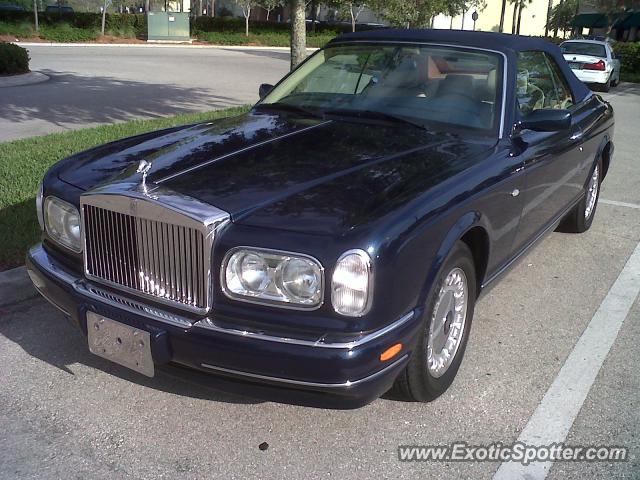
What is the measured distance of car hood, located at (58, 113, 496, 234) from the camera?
2607 millimetres

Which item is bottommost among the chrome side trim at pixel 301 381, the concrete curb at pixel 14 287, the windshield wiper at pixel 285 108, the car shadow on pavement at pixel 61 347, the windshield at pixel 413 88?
the car shadow on pavement at pixel 61 347

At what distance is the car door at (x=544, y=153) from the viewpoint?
3.84 m

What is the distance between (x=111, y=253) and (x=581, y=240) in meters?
4.34

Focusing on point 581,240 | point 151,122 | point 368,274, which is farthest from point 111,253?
point 151,122

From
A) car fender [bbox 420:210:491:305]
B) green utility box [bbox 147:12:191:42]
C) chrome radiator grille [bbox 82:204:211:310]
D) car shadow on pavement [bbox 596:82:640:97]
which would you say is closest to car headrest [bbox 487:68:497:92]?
car fender [bbox 420:210:491:305]

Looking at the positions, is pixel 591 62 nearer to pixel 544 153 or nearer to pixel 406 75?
pixel 544 153

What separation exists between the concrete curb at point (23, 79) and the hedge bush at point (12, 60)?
0.79 feet

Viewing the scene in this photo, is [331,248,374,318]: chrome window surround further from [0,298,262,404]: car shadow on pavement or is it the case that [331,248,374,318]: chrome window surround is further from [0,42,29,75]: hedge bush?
[0,42,29,75]: hedge bush

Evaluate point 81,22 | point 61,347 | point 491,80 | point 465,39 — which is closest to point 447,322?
point 491,80

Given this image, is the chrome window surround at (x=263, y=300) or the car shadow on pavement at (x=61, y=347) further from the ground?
the chrome window surround at (x=263, y=300)

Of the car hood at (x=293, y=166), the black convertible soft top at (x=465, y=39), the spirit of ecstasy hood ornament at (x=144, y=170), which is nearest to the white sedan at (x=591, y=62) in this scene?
the black convertible soft top at (x=465, y=39)

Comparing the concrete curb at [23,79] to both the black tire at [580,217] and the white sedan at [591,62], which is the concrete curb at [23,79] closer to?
the black tire at [580,217]

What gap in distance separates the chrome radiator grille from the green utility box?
3610cm

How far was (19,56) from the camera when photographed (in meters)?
16.5
